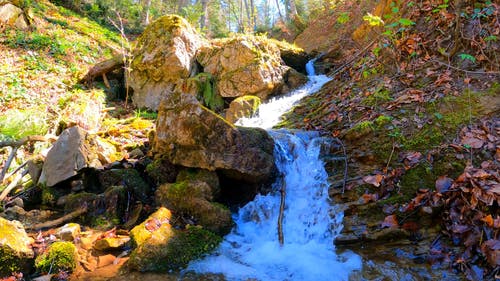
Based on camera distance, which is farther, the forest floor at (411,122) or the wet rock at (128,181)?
the wet rock at (128,181)

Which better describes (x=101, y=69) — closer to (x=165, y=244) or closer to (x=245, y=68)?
(x=245, y=68)

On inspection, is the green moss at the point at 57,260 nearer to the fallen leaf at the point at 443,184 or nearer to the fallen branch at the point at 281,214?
the fallen branch at the point at 281,214

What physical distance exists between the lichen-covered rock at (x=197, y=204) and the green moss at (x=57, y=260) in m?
1.49

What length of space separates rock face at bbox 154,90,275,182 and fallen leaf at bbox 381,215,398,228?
197 cm

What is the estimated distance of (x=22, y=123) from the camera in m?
6.97

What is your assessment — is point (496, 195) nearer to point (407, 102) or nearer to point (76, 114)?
point (407, 102)

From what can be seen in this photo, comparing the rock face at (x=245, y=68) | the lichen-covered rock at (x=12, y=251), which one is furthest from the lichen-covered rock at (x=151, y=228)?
the rock face at (x=245, y=68)

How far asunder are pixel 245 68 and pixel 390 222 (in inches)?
266

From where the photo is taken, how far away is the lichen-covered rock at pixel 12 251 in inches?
139

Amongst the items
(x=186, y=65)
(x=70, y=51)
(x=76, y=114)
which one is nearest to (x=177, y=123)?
(x=76, y=114)

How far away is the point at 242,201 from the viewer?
214 inches

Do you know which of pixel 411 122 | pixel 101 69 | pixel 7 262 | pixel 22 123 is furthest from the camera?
pixel 101 69

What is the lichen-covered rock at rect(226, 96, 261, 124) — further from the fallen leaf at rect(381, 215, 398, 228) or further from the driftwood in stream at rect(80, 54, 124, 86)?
the fallen leaf at rect(381, 215, 398, 228)

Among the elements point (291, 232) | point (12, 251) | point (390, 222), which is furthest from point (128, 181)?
point (390, 222)
